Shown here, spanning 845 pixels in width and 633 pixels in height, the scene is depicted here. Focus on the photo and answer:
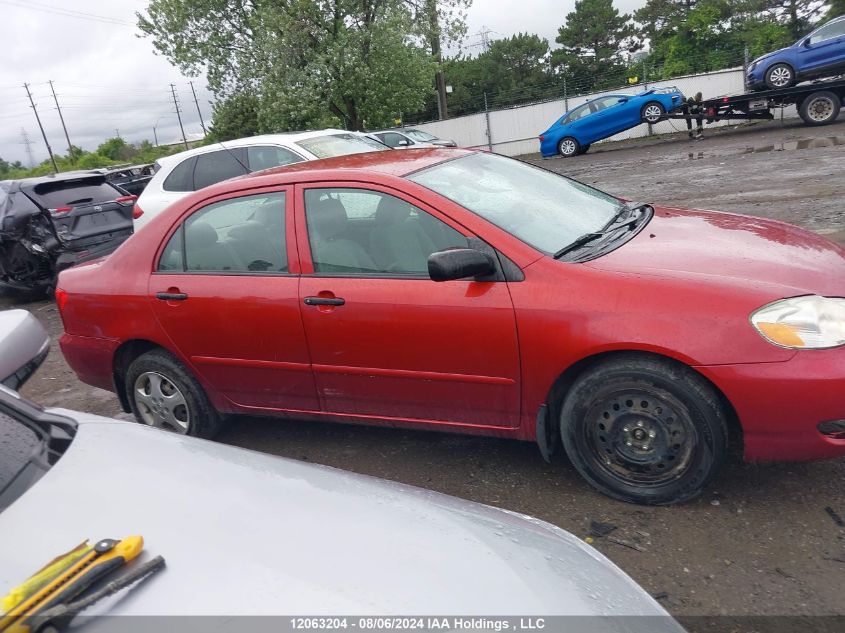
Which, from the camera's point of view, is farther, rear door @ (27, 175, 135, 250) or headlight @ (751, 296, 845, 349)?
rear door @ (27, 175, 135, 250)

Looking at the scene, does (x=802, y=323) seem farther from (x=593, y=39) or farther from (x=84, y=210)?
(x=593, y=39)

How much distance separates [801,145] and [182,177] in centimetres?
1250

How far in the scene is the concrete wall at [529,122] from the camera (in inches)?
977

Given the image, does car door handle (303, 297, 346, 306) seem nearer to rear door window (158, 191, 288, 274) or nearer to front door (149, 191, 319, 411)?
front door (149, 191, 319, 411)

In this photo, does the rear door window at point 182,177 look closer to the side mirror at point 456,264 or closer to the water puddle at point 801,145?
the side mirror at point 456,264

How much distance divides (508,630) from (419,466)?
7.61ft

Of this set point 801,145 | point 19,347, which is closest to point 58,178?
point 19,347

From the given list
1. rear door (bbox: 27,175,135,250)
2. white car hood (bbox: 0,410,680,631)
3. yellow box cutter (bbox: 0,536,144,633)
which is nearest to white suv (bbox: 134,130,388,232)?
rear door (bbox: 27,175,135,250)

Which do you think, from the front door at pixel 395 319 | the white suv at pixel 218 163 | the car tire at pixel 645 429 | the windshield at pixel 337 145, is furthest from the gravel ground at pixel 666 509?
the windshield at pixel 337 145

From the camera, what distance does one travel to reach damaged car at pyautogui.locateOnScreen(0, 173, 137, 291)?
365 inches

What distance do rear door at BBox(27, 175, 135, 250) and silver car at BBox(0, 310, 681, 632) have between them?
8020 mm

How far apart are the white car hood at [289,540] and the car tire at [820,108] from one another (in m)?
18.2

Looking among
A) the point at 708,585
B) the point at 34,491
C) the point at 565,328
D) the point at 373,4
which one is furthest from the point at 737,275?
the point at 373,4

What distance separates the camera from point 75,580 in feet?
4.62
